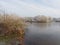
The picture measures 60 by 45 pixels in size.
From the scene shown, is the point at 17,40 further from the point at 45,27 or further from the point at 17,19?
the point at 45,27

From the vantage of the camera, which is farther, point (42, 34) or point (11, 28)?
point (42, 34)

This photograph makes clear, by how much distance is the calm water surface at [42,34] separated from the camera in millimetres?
4801

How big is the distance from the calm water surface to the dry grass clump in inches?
12.7

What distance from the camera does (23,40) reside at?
16.1ft

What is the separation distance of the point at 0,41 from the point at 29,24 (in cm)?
122

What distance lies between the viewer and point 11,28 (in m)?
4.84

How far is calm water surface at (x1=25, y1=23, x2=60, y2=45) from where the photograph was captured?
189 inches

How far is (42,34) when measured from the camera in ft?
17.9

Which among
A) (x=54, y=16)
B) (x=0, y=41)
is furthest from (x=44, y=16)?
(x=0, y=41)

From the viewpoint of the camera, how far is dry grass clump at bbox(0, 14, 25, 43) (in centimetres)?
474

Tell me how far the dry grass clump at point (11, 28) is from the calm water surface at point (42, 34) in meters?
0.32

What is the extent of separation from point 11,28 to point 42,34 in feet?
3.94

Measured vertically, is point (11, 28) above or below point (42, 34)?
above

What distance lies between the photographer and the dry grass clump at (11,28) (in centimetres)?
474
